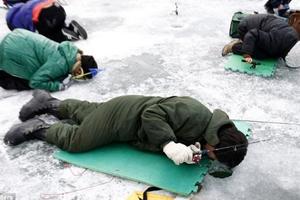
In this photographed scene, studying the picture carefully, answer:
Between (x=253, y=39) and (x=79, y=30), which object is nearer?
(x=253, y=39)

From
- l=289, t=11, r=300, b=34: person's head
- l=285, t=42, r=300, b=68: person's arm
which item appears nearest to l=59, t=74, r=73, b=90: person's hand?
l=285, t=42, r=300, b=68: person's arm

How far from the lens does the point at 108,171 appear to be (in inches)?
92.8

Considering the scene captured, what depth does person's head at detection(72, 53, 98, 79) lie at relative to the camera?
11.4 ft

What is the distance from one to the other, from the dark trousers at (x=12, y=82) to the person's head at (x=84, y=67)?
1.52 ft

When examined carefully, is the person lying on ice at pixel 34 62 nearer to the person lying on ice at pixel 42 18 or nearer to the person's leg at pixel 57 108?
Answer: the person's leg at pixel 57 108

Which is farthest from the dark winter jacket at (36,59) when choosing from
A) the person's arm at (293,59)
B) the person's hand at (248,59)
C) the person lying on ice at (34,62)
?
the person's arm at (293,59)

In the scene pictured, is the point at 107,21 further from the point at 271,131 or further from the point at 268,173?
the point at 268,173

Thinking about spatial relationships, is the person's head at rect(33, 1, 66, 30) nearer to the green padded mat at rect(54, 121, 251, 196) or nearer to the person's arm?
the green padded mat at rect(54, 121, 251, 196)

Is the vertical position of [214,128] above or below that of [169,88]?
above

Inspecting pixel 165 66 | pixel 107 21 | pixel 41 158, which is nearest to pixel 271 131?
pixel 165 66

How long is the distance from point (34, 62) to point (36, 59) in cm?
4

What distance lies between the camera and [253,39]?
380 centimetres

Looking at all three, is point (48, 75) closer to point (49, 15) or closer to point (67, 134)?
point (67, 134)

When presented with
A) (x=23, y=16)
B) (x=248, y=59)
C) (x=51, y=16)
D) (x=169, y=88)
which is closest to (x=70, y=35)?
(x=51, y=16)
